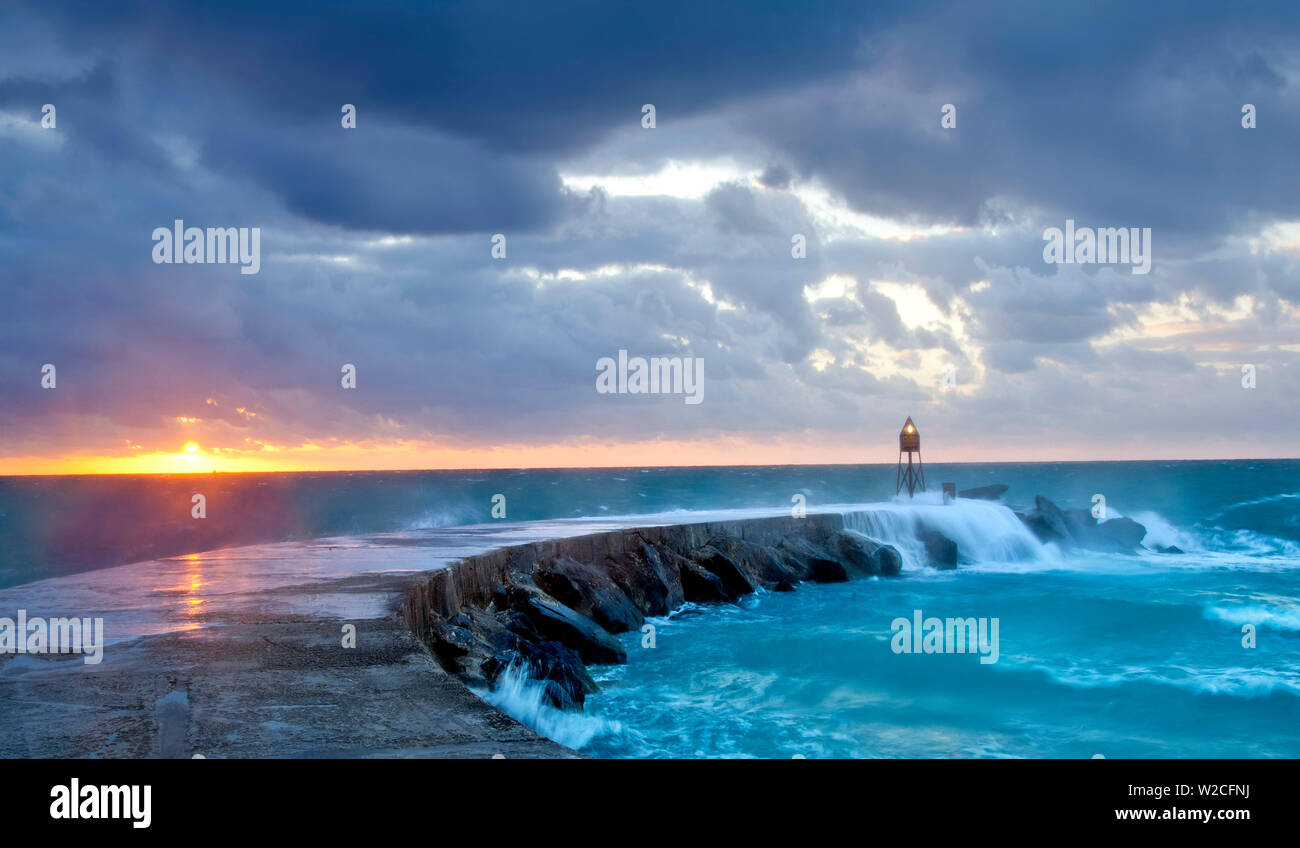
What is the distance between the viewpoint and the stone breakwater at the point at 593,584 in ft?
29.7

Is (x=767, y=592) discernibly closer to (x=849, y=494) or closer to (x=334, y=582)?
(x=334, y=582)

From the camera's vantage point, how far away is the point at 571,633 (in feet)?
39.5

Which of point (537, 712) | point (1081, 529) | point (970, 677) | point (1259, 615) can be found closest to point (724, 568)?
point (970, 677)

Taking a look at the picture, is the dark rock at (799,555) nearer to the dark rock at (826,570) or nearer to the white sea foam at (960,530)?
the dark rock at (826,570)

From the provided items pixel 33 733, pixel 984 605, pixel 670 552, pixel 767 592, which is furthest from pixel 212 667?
pixel 984 605

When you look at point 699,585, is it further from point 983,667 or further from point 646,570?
point 983,667

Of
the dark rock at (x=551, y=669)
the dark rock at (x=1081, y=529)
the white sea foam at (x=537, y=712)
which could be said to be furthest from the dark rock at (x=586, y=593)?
the dark rock at (x=1081, y=529)

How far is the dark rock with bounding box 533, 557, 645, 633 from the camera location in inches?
556

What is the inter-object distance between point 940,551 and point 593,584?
14908 mm

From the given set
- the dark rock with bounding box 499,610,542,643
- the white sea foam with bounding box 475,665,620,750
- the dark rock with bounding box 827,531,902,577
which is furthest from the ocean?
the dark rock with bounding box 499,610,542,643

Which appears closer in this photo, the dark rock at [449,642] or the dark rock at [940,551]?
the dark rock at [449,642]

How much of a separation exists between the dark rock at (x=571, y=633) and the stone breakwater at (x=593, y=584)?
15mm

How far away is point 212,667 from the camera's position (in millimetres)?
5695
